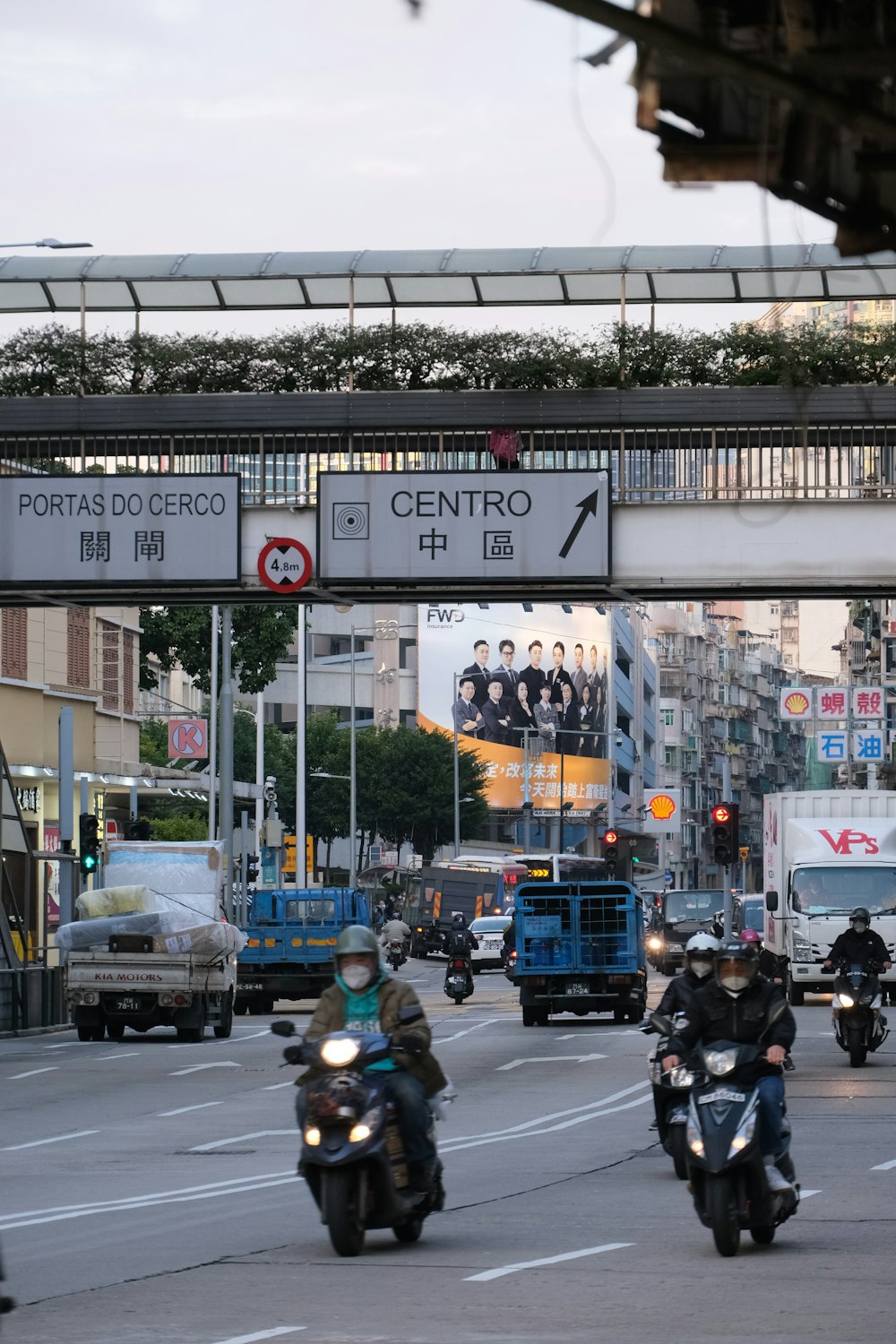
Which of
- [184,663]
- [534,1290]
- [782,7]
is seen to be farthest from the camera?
[184,663]

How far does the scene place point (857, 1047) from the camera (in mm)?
27641

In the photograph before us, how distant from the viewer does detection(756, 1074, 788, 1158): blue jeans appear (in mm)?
11914

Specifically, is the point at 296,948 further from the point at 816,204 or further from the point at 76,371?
the point at 816,204

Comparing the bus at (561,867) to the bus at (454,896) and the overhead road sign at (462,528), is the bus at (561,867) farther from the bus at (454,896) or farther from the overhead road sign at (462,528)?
the overhead road sign at (462,528)

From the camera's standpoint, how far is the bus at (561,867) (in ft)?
257

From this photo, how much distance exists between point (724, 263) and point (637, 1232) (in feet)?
65.9

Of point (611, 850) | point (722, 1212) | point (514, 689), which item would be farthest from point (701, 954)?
point (514, 689)

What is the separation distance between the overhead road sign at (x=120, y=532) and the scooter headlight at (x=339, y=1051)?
1805 cm

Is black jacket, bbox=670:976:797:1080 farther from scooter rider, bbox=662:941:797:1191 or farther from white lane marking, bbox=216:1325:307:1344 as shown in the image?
white lane marking, bbox=216:1325:307:1344

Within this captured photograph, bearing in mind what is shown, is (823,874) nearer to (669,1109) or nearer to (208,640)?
(669,1109)

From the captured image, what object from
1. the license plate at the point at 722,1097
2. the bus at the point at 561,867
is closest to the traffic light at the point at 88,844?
the license plate at the point at 722,1097

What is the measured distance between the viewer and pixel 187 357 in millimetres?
31094

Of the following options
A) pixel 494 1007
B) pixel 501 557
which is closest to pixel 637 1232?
pixel 501 557

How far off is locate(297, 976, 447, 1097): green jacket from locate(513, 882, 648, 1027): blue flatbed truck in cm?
2582
